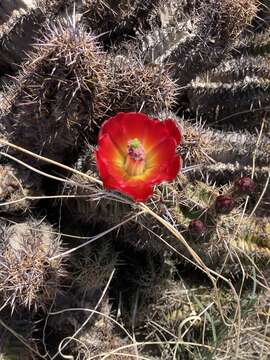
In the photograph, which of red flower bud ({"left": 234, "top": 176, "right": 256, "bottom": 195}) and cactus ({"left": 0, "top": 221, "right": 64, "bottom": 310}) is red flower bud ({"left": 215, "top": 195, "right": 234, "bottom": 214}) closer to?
red flower bud ({"left": 234, "top": 176, "right": 256, "bottom": 195})

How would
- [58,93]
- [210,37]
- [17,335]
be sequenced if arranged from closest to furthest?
[58,93]
[17,335]
[210,37]

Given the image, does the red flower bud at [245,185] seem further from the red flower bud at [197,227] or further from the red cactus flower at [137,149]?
the red cactus flower at [137,149]

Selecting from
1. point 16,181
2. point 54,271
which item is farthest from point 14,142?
point 54,271

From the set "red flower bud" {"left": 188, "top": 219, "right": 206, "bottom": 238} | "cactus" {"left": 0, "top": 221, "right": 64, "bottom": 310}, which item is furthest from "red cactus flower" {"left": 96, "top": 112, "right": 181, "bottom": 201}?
"cactus" {"left": 0, "top": 221, "right": 64, "bottom": 310}

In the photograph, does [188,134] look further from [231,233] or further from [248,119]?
[248,119]

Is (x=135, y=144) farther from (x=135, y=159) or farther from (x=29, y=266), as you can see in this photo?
(x=29, y=266)

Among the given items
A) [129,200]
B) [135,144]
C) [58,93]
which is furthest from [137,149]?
[58,93]
